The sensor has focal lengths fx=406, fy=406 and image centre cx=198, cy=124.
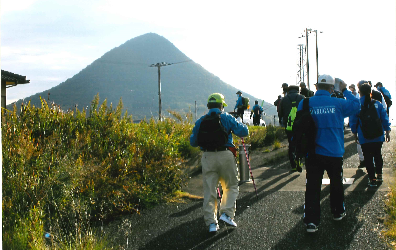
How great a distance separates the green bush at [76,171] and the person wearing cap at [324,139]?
2707mm

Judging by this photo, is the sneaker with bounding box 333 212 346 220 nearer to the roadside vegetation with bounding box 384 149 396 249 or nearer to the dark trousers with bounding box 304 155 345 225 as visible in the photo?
the dark trousers with bounding box 304 155 345 225

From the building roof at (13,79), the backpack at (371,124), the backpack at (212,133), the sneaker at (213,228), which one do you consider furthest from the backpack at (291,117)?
the building roof at (13,79)

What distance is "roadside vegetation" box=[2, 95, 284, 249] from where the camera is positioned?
5047 millimetres

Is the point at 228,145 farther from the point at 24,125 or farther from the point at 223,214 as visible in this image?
the point at 24,125

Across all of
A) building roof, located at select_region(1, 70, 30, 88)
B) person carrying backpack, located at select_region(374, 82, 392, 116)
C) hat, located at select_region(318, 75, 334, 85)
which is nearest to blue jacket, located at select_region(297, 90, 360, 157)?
hat, located at select_region(318, 75, 334, 85)

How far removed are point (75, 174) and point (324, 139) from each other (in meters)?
3.67

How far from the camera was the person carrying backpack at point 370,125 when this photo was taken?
7.59 metres

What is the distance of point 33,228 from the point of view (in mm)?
4816

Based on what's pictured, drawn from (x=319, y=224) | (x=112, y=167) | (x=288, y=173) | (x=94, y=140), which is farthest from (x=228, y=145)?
(x=288, y=173)

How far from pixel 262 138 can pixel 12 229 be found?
1197cm

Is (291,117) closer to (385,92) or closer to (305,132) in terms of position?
(305,132)

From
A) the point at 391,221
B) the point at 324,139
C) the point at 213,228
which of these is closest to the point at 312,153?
the point at 324,139

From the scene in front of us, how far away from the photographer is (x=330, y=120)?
5.26m

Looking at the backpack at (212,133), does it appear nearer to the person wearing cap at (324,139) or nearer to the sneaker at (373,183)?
the person wearing cap at (324,139)
